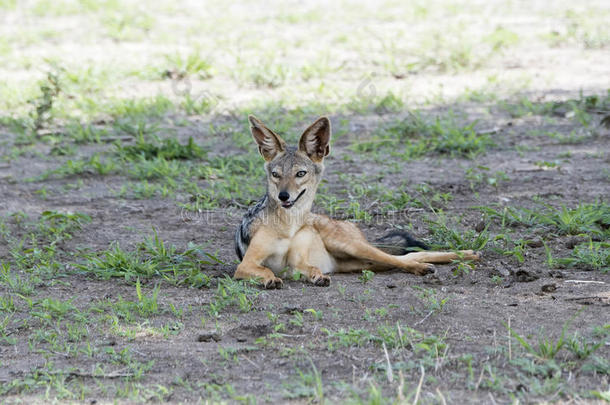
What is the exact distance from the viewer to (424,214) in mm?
7594

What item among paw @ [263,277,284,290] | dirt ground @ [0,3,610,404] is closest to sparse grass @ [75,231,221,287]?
dirt ground @ [0,3,610,404]

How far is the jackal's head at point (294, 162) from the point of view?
6.27 metres

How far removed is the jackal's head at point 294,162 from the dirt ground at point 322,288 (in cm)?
66

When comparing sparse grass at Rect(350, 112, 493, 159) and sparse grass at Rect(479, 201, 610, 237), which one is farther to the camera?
sparse grass at Rect(350, 112, 493, 159)

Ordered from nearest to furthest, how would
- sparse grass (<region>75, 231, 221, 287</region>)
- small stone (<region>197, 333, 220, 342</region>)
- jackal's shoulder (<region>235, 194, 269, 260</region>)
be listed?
1. small stone (<region>197, 333, 220, 342</region>)
2. sparse grass (<region>75, 231, 221, 287</region>)
3. jackal's shoulder (<region>235, 194, 269, 260</region>)

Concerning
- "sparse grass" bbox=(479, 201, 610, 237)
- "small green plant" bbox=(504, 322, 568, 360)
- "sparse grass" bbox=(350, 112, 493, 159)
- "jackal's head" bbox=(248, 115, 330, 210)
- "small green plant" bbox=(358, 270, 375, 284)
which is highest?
"jackal's head" bbox=(248, 115, 330, 210)

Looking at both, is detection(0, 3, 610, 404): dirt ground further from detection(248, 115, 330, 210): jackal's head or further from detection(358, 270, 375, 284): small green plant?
detection(248, 115, 330, 210): jackal's head

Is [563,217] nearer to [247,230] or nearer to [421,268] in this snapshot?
[421,268]

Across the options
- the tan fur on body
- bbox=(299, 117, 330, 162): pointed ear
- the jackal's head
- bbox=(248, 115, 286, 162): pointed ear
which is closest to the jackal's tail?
the tan fur on body

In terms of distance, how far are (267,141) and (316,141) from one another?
1.18ft

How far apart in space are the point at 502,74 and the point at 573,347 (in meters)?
8.01

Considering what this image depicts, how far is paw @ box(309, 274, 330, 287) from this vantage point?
6012mm

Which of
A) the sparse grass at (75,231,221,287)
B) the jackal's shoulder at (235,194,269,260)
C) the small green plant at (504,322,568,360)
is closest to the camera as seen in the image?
the small green plant at (504,322,568,360)

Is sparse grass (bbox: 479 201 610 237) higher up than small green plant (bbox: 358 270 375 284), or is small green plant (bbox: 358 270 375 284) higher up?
sparse grass (bbox: 479 201 610 237)
